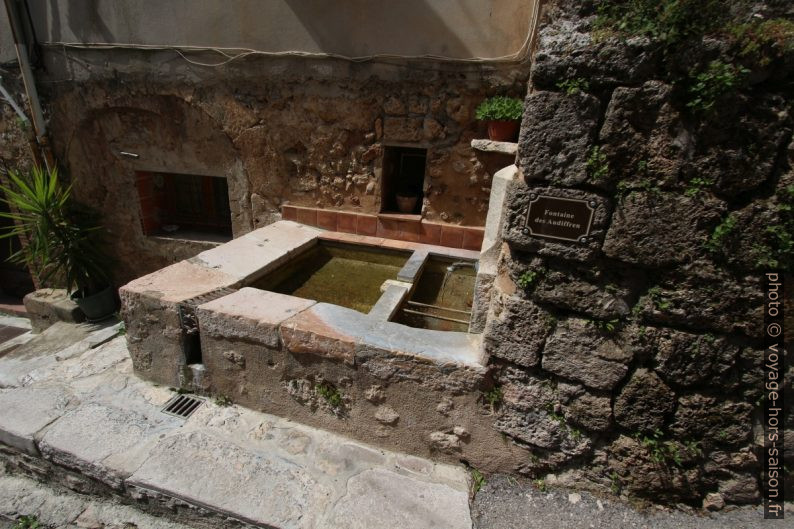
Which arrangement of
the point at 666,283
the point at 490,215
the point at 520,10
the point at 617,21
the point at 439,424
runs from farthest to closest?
the point at 520,10, the point at 490,215, the point at 439,424, the point at 666,283, the point at 617,21

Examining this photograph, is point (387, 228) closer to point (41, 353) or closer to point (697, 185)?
point (697, 185)

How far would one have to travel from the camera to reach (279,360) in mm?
2062

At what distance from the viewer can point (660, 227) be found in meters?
1.37

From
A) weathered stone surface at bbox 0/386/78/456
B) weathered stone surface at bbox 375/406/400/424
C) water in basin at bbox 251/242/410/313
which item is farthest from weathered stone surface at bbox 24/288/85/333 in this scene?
weathered stone surface at bbox 375/406/400/424

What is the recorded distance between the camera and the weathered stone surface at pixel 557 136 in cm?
135

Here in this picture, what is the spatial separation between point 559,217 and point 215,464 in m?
2.00

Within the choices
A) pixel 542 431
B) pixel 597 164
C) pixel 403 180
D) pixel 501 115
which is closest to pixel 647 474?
pixel 542 431

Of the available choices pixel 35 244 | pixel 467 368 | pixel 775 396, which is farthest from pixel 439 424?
pixel 35 244

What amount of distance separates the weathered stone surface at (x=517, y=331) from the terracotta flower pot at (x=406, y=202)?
239cm

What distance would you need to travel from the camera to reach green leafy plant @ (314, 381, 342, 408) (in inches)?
79.6

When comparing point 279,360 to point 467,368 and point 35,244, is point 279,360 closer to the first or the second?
point 467,368

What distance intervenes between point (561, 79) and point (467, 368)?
4.08 ft

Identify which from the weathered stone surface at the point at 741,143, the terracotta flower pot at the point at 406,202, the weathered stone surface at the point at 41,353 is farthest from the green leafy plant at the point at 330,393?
the terracotta flower pot at the point at 406,202

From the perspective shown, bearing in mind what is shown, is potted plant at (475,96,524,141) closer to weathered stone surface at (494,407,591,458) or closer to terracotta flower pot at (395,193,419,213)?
terracotta flower pot at (395,193,419,213)
